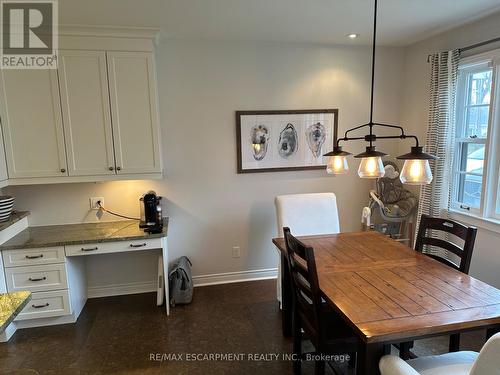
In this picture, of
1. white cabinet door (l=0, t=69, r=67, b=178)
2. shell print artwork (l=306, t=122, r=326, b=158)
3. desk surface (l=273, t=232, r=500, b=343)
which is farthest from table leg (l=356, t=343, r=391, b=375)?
white cabinet door (l=0, t=69, r=67, b=178)

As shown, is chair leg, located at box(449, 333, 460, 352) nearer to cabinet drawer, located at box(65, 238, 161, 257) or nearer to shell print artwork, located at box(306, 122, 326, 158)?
shell print artwork, located at box(306, 122, 326, 158)

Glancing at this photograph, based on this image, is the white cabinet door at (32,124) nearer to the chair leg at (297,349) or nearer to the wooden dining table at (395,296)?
the wooden dining table at (395,296)

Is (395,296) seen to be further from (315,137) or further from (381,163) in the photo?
(315,137)

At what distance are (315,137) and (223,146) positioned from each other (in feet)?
3.33

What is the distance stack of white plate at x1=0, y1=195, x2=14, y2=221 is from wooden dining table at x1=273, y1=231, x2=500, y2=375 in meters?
2.27

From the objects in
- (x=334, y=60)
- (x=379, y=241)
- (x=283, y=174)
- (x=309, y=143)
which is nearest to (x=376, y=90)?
(x=334, y=60)

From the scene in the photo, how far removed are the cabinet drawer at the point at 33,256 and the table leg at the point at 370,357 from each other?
7.82 feet

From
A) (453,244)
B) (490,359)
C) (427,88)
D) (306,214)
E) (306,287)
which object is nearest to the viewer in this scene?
(490,359)

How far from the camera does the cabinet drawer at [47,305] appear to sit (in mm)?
2684

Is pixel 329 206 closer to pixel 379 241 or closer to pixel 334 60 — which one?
pixel 379 241

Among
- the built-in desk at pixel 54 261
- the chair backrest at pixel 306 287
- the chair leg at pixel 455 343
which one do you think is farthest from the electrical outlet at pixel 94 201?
the chair leg at pixel 455 343

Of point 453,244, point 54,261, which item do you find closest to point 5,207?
point 54,261

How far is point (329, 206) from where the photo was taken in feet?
9.75

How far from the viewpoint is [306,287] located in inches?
71.0
